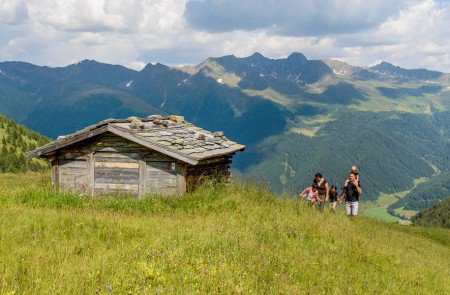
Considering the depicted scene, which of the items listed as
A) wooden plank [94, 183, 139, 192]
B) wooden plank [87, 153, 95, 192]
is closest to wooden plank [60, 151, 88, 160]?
wooden plank [87, 153, 95, 192]

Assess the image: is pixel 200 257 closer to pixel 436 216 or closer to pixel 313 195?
pixel 313 195

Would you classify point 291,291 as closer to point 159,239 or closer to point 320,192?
point 159,239

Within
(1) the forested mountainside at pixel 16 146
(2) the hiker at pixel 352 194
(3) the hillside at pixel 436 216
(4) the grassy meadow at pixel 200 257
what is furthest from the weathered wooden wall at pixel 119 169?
(3) the hillside at pixel 436 216

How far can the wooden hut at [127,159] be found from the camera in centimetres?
1608

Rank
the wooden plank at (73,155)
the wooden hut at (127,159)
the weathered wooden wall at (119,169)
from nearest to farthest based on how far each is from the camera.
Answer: the wooden hut at (127,159), the weathered wooden wall at (119,169), the wooden plank at (73,155)

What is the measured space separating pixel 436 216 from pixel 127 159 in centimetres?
15650

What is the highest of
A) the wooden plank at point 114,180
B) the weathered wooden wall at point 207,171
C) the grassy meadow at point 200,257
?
the weathered wooden wall at point 207,171

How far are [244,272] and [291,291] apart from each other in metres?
0.77

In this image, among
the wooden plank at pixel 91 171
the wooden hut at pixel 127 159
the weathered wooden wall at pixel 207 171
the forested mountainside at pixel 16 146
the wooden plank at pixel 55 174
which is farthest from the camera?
the forested mountainside at pixel 16 146

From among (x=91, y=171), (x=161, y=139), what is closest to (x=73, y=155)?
(x=91, y=171)

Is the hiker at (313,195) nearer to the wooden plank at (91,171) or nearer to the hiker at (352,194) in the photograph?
the hiker at (352,194)

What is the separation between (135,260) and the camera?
6.58m

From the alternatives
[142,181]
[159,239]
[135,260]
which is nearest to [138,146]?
[142,181]

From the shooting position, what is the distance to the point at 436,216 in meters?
148
